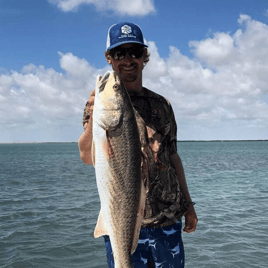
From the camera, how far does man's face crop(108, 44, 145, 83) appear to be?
133 inches

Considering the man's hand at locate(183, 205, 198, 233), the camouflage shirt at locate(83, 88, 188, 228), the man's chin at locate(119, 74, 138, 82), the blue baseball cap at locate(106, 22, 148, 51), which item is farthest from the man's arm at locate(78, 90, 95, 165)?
the man's hand at locate(183, 205, 198, 233)

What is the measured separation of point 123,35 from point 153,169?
1.49 meters

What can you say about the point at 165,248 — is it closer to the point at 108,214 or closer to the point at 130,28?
the point at 108,214

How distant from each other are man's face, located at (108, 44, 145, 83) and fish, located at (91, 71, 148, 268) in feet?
1.93

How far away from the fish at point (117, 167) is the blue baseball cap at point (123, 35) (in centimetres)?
63

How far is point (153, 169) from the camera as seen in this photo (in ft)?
11.0

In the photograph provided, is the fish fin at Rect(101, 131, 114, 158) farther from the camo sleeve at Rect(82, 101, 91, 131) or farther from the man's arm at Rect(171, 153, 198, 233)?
the man's arm at Rect(171, 153, 198, 233)

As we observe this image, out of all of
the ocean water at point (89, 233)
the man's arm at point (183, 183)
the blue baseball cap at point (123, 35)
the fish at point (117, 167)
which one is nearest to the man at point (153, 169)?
the blue baseball cap at point (123, 35)

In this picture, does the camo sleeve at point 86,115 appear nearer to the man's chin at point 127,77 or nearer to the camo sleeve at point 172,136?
the man's chin at point 127,77

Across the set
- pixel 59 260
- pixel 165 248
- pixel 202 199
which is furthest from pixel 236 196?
pixel 165 248

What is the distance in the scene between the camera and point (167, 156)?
353 centimetres

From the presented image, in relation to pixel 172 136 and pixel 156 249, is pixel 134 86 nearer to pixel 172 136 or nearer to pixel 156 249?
pixel 172 136

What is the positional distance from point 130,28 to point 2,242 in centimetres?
1070

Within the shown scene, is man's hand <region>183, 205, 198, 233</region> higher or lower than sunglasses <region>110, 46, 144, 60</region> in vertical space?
lower
